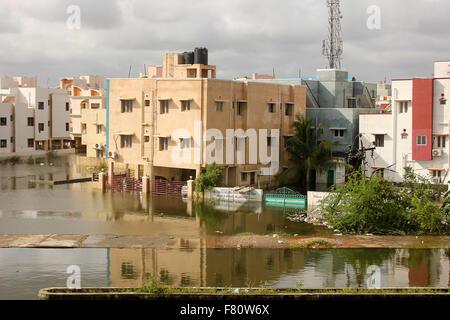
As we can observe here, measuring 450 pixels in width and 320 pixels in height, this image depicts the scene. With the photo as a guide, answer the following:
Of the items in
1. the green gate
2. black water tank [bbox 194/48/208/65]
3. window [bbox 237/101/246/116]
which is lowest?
the green gate

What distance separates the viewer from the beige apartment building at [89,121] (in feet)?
A: 154

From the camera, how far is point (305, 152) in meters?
34.2

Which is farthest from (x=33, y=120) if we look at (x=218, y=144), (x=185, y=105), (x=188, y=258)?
(x=188, y=258)

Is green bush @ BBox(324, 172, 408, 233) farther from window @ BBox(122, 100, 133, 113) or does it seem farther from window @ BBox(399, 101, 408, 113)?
window @ BBox(122, 100, 133, 113)

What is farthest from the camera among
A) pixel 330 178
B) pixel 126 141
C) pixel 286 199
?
pixel 330 178

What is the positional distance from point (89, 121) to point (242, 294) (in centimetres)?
3543

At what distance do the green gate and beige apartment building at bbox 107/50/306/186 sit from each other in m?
3.62

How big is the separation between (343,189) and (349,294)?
9.70 meters

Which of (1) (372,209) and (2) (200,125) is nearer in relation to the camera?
(1) (372,209)

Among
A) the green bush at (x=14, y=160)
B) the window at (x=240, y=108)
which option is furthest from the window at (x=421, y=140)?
the green bush at (x=14, y=160)

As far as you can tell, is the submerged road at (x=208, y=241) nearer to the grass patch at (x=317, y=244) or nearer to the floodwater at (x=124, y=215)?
the grass patch at (x=317, y=244)

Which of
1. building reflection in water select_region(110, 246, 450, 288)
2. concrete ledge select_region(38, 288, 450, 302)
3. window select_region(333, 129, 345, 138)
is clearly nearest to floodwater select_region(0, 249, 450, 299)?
building reflection in water select_region(110, 246, 450, 288)

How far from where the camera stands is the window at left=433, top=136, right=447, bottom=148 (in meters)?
31.5

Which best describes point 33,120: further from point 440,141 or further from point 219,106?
point 440,141
